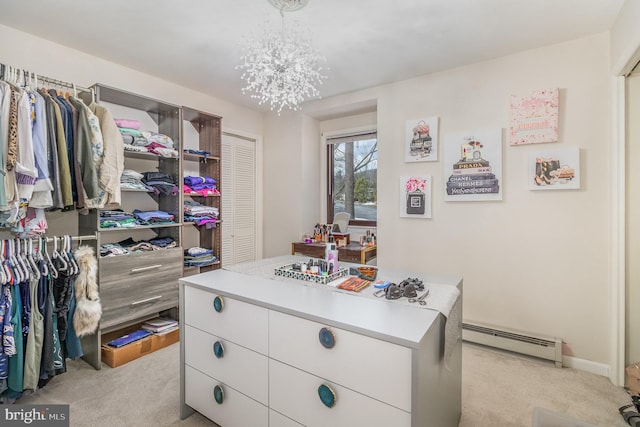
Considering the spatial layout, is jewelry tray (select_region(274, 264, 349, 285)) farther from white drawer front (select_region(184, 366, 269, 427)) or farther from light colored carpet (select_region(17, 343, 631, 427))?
light colored carpet (select_region(17, 343, 631, 427))

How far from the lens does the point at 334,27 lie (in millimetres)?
2205

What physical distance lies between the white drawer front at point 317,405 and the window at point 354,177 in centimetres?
273

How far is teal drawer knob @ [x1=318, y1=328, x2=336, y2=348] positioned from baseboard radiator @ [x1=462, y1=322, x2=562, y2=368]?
207 cm

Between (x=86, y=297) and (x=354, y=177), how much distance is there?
3056 mm

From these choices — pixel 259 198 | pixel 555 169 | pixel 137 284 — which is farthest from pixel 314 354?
pixel 259 198

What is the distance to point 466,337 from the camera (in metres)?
2.76

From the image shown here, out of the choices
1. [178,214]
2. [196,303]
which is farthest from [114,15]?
[196,303]

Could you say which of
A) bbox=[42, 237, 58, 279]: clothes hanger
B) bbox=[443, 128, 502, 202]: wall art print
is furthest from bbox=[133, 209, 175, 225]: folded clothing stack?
bbox=[443, 128, 502, 202]: wall art print

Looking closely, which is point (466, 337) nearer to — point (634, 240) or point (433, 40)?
point (634, 240)

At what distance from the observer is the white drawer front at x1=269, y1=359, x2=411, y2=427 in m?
1.10

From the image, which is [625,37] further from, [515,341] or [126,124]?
[126,124]

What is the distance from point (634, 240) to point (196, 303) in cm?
290

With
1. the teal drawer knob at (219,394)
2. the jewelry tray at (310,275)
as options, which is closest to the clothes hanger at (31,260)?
the teal drawer knob at (219,394)

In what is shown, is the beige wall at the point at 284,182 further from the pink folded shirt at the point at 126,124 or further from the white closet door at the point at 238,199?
the pink folded shirt at the point at 126,124
